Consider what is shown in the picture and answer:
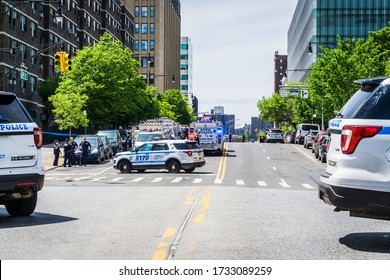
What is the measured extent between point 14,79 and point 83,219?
52.0 meters

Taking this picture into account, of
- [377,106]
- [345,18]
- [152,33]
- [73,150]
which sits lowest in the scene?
[73,150]

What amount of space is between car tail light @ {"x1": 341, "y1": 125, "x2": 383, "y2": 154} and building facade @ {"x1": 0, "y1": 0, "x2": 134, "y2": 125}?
3750 cm

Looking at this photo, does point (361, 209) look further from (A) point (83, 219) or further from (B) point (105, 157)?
(B) point (105, 157)

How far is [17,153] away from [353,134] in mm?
5798

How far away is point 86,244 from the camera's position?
28.0 ft

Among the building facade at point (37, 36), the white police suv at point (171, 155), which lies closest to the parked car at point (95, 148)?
the building facade at point (37, 36)

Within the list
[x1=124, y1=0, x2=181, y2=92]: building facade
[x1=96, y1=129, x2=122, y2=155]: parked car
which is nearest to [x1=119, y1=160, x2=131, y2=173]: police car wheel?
[x1=96, y1=129, x2=122, y2=155]: parked car

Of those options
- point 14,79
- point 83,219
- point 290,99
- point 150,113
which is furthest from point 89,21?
point 83,219

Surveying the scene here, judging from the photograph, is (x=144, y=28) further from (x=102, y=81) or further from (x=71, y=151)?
(x=71, y=151)

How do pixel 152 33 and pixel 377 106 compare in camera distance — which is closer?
pixel 377 106

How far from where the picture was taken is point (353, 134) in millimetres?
7941

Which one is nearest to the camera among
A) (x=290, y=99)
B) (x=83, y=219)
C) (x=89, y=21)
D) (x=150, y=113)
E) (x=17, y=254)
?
(x=17, y=254)

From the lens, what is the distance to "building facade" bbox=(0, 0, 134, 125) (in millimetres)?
58000

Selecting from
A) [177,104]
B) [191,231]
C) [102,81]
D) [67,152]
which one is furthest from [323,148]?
[177,104]
